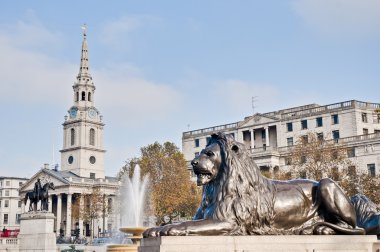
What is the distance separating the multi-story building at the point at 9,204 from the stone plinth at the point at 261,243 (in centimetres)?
13255

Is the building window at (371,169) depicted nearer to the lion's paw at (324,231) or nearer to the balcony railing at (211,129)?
the balcony railing at (211,129)

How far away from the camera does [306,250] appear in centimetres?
709

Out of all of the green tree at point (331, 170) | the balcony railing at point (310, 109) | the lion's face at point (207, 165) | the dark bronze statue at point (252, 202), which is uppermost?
the balcony railing at point (310, 109)

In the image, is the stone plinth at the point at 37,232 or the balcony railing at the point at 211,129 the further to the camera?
the balcony railing at the point at 211,129

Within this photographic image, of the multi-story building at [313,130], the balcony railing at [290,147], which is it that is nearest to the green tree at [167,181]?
the multi-story building at [313,130]

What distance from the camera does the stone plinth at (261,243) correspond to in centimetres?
655

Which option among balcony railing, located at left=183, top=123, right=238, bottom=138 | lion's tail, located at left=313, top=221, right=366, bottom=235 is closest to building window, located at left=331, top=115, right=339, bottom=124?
balcony railing, located at left=183, top=123, right=238, bottom=138

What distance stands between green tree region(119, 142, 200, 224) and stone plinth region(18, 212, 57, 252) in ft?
58.9

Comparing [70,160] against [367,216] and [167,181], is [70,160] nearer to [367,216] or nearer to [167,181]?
[167,181]

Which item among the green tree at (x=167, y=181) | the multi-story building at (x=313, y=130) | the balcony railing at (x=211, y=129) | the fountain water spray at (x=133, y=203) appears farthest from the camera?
the balcony railing at (x=211, y=129)

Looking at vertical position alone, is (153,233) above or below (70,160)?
below

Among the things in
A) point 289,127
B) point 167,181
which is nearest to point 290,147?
point 289,127

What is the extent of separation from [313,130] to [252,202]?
212 ft

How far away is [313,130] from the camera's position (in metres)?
70.2
